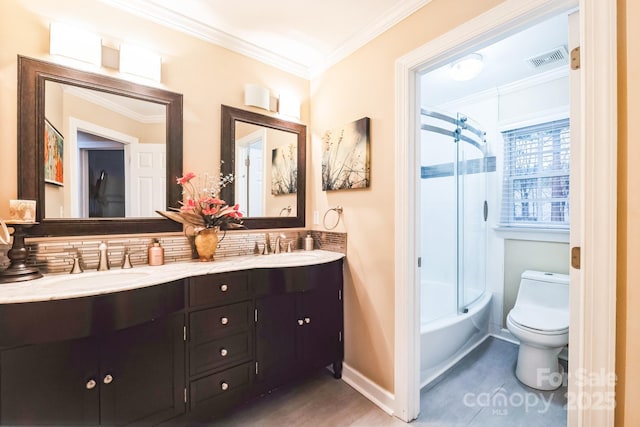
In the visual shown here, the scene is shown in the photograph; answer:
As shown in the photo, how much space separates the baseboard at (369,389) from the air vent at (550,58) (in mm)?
2764

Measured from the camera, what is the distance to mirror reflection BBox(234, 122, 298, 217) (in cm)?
210

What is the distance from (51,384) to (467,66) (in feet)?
10.2

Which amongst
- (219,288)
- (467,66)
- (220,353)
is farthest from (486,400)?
(467,66)

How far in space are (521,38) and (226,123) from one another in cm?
221

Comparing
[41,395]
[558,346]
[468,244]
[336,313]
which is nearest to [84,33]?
[41,395]

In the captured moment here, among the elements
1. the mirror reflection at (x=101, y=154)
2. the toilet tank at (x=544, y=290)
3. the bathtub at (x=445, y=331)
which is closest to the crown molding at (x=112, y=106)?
the mirror reflection at (x=101, y=154)

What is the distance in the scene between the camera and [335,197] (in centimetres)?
219

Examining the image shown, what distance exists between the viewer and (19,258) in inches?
50.8

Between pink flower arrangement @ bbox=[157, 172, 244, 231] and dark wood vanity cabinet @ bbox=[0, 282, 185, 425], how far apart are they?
490mm

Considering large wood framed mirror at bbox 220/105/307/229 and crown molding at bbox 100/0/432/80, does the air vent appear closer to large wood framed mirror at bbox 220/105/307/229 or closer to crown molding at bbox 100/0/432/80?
crown molding at bbox 100/0/432/80

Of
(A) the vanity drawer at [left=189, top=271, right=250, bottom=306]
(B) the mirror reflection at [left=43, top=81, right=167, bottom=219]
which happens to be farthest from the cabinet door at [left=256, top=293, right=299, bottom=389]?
(B) the mirror reflection at [left=43, top=81, right=167, bottom=219]

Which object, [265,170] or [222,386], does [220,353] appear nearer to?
[222,386]

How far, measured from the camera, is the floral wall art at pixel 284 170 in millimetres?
2258

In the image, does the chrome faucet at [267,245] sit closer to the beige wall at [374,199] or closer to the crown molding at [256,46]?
the beige wall at [374,199]
